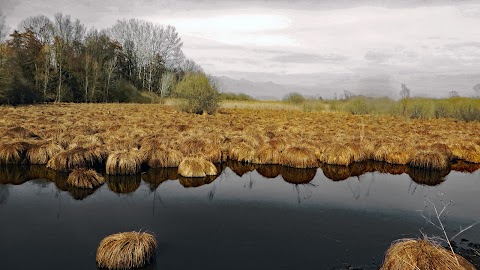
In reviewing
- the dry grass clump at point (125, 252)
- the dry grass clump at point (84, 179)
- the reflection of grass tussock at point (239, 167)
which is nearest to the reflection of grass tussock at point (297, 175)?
the reflection of grass tussock at point (239, 167)

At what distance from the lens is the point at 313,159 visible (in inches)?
714

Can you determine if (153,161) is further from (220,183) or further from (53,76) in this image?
(53,76)

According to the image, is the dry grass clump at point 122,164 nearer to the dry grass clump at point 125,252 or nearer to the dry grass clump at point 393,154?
the dry grass clump at point 125,252

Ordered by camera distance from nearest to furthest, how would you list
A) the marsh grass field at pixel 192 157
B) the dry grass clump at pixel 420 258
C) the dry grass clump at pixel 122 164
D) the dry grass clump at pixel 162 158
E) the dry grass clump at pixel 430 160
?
the dry grass clump at pixel 420 258, the marsh grass field at pixel 192 157, the dry grass clump at pixel 122 164, the dry grass clump at pixel 162 158, the dry grass clump at pixel 430 160

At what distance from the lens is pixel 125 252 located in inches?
314

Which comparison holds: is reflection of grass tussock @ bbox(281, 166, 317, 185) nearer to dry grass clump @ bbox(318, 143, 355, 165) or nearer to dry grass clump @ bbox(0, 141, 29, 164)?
dry grass clump @ bbox(318, 143, 355, 165)

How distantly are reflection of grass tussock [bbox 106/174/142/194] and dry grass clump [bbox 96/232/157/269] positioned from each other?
5.17 m

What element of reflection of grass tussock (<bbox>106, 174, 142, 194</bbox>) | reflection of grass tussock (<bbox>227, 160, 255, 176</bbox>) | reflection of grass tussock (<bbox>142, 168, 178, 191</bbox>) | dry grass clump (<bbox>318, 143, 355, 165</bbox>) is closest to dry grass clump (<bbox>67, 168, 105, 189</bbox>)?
reflection of grass tussock (<bbox>106, 174, 142, 194</bbox>)

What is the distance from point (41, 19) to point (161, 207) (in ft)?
185

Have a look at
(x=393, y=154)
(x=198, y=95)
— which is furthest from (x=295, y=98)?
(x=393, y=154)

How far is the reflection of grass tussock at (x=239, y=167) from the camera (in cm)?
1697

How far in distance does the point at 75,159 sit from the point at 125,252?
874 centimetres

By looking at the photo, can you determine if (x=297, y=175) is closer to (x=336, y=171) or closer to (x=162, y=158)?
(x=336, y=171)

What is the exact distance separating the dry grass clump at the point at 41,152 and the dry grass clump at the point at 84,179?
138 inches
